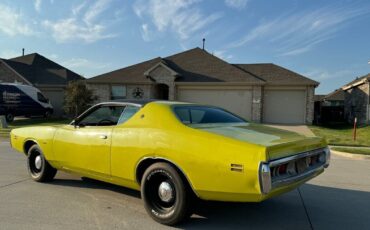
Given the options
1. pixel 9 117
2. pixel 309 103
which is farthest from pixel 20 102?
pixel 309 103

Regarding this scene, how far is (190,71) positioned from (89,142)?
22.2 metres

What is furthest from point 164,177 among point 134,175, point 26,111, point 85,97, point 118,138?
point 26,111

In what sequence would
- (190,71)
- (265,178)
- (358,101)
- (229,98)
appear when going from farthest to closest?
(358,101) → (190,71) → (229,98) → (265,178)

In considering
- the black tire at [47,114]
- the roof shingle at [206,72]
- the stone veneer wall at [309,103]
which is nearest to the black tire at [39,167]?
the roof shingle at [206,72]

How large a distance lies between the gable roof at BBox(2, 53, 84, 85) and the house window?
6.31 metres

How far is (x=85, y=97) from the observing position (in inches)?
973

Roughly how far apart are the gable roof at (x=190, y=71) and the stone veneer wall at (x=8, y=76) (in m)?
7.25

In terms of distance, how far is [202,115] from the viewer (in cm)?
497

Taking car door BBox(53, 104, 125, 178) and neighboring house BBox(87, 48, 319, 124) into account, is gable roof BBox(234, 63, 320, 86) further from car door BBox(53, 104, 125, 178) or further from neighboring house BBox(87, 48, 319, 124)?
car door BBox(53, 104, 125, 178)

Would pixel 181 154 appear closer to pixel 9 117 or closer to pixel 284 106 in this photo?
pixel 284 106

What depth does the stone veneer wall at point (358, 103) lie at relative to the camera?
84.9 ft

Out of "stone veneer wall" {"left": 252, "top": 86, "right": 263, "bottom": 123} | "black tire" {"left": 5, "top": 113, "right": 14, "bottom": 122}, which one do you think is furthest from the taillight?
"black tire" {"left": 5, "top": 113, "right": 14, "bottom": 122}

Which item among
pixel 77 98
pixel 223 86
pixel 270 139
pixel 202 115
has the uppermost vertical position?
pixel 223 86

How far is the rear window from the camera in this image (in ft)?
15.2
